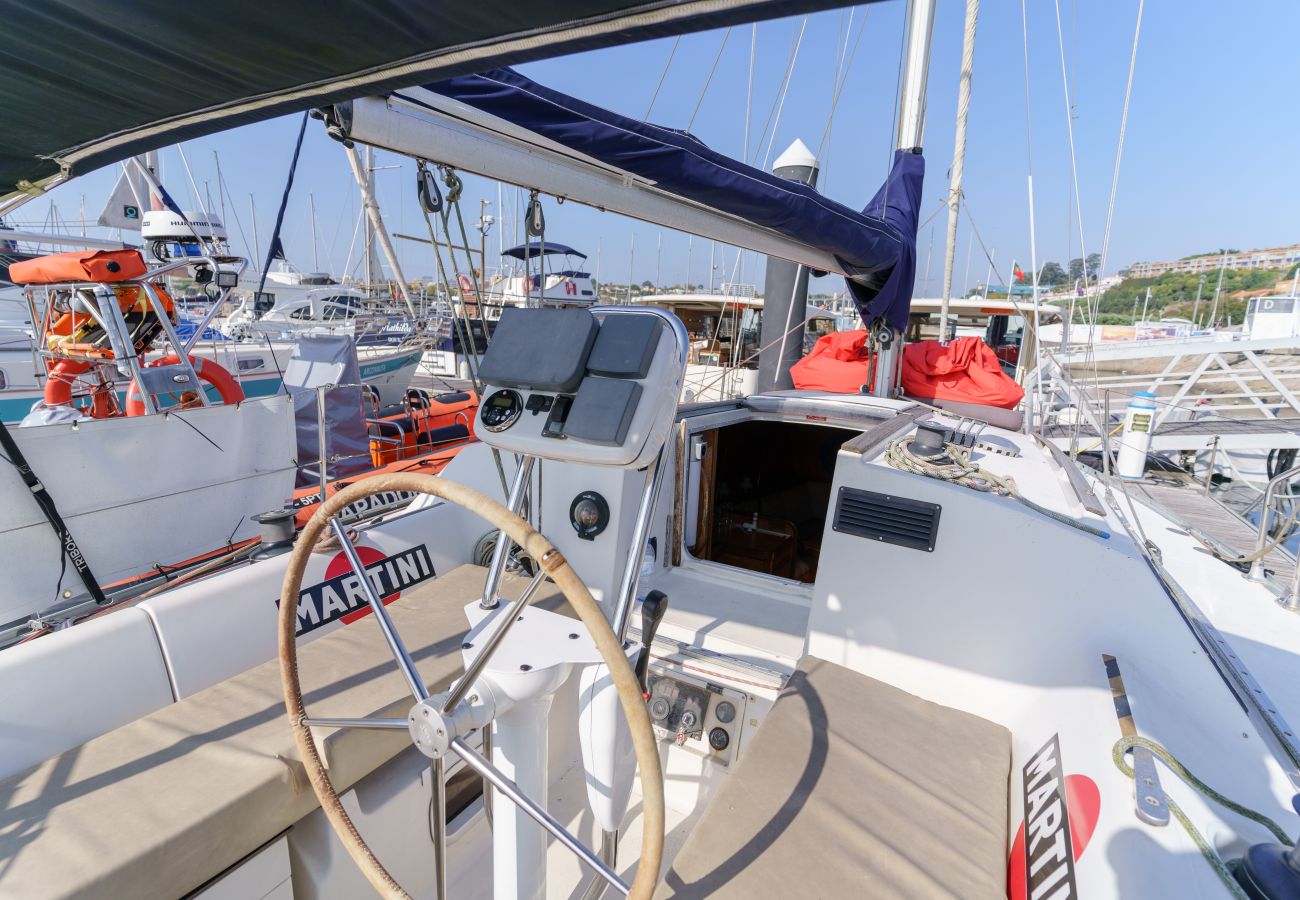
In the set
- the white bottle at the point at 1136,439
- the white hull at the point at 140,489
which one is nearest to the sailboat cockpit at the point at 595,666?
the white hull at the point at 140,489

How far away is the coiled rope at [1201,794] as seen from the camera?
3.19ft

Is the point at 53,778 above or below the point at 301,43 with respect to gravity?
below

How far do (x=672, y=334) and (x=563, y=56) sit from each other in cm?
52

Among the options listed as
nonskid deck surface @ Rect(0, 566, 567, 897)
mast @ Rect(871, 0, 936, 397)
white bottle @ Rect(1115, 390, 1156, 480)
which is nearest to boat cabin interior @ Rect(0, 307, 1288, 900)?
nonskid deck surface @ Rect(0, 566, 567, 897)

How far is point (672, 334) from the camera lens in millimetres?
1232

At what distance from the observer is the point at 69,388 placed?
157 inches

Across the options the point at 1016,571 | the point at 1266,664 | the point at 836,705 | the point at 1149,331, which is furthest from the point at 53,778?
the point at 1149,331

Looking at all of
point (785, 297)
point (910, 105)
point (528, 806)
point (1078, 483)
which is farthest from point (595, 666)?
point (910, 105)

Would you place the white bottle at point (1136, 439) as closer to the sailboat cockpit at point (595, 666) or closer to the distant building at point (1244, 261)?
the sailboat cockpit at point (595, 666)

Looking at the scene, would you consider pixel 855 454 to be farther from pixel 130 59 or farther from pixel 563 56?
pixel 130 59

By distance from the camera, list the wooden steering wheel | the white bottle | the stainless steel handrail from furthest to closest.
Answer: the white bottle
the stainless steel handrail
the wooden steering wheel

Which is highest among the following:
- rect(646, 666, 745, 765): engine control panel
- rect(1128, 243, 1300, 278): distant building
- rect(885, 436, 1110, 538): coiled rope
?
rect(1128, 243, 1300, 278): distant building

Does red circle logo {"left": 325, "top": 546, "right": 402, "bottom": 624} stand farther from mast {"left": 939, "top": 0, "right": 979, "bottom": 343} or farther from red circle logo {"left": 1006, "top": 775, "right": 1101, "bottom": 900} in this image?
mast {"left": 939, "top": 0, "right": 979, "bottom": 343}

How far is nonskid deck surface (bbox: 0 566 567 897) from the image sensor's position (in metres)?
1.09
